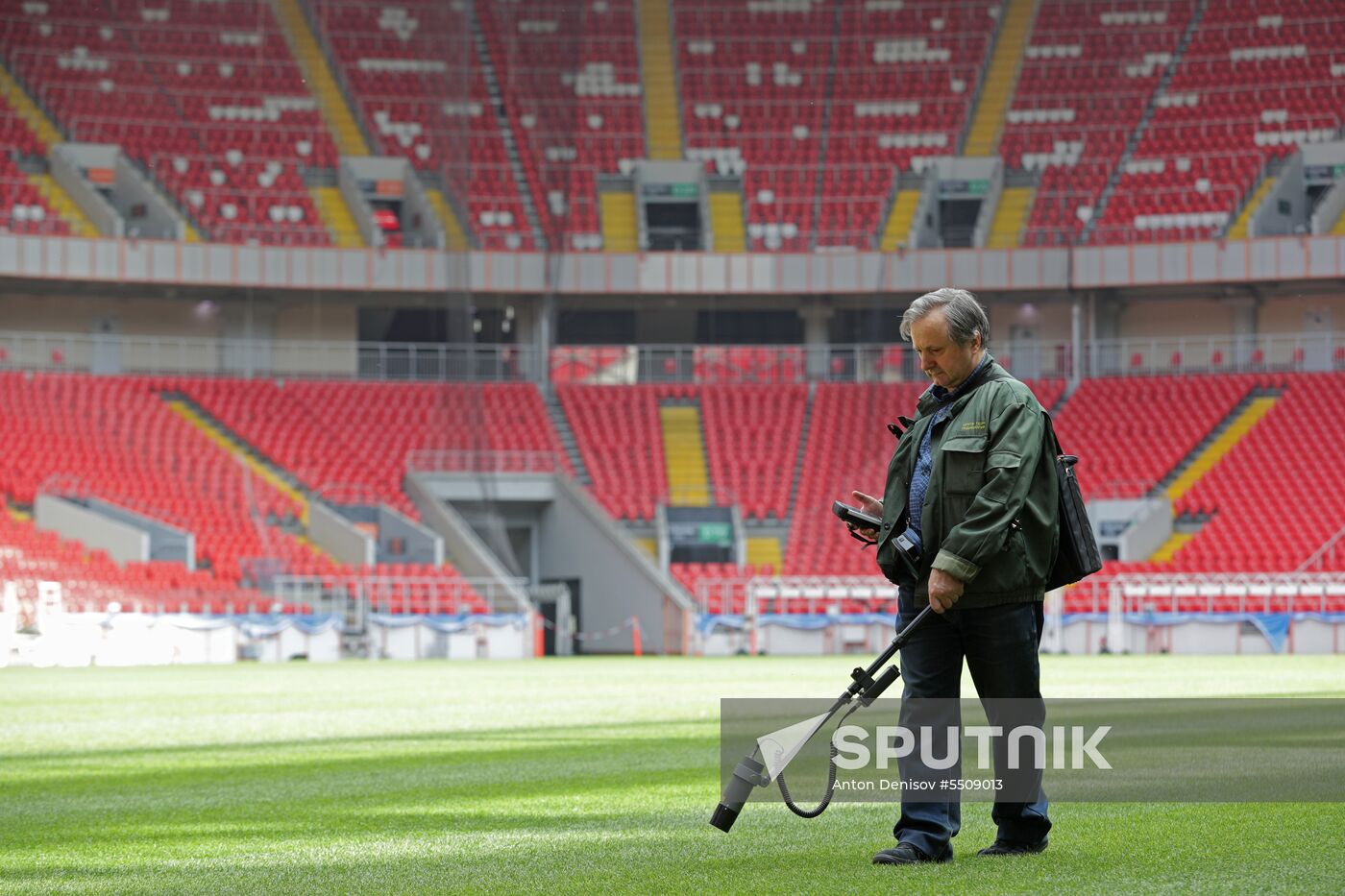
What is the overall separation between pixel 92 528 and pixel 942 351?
3274cm

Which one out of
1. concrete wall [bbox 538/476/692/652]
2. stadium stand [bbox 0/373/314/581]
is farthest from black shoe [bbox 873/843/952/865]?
stadium stand [bbox 0/373/314/581]

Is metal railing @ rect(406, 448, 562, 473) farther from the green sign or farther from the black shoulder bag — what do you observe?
the black shoulder bag

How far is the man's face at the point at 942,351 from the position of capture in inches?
237

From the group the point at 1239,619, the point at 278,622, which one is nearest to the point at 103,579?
the point at 278,622

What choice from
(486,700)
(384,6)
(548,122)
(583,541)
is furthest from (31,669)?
(384,6)

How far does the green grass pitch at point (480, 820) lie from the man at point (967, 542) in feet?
1.03

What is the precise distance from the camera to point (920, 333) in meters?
6.05

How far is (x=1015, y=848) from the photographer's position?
6008 millimetres

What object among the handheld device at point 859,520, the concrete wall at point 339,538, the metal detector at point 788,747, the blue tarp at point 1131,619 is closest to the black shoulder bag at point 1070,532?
the metal detector at point 788,747

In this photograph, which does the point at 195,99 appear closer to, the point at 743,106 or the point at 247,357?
the point at 247,357

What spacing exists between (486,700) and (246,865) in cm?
1201

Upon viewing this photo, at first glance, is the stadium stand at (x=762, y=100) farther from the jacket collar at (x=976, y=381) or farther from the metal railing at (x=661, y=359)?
the jacket collar at (x=976, y=381)

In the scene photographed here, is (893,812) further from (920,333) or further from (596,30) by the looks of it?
(596,30)

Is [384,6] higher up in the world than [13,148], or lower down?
higher up
